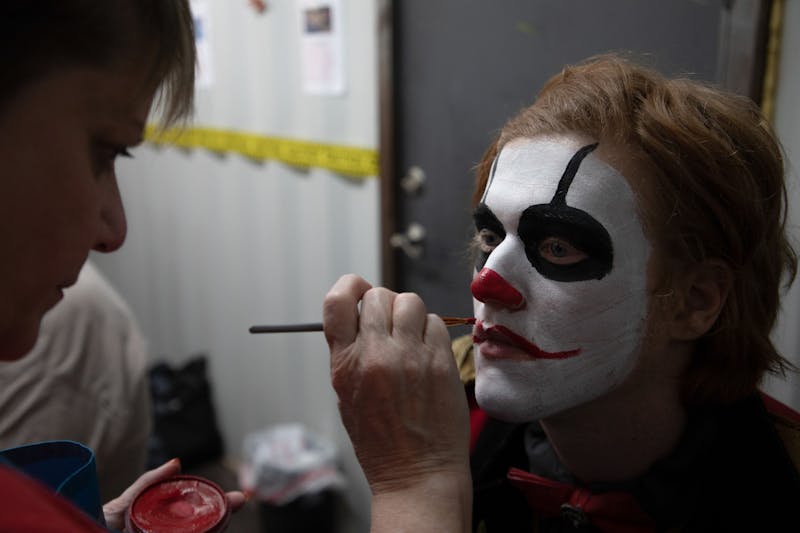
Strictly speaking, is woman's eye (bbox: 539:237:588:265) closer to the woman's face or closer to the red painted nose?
the red painted nose

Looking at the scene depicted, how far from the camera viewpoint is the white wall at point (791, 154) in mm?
1154

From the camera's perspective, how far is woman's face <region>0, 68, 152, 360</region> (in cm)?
53

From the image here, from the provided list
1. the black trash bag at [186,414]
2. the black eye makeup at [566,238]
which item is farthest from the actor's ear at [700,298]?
the black trash bag at [186,414]

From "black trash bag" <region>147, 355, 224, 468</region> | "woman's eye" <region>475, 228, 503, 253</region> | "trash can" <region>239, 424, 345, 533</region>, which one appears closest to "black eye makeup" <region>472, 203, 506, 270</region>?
"woman's eye" <region>475, 228, 503, 253</region>

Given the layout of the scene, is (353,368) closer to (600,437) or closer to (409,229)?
(600,437)

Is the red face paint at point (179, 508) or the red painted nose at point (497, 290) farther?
the red painted nose at point (497, 290)

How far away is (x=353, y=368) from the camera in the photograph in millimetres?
779

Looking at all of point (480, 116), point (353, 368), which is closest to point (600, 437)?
point (353, 368)

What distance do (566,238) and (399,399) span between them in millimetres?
306

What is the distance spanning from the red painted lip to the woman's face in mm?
494

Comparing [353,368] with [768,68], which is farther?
[768,68]

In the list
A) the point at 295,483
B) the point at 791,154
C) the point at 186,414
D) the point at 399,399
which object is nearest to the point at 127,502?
the point at 399,399

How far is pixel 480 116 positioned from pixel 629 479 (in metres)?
1.04

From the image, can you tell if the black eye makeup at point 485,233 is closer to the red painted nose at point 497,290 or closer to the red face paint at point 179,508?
the red painted nose at point 497,290
